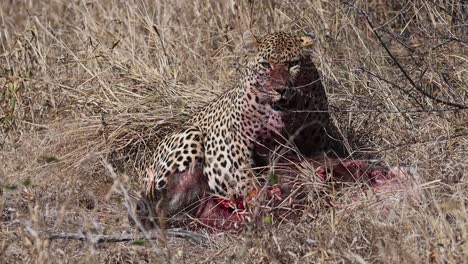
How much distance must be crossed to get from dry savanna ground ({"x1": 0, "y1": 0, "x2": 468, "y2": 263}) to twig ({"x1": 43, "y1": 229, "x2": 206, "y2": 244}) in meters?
0.04

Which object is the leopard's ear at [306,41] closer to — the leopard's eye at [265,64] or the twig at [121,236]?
the leopard's eye at [265,64]

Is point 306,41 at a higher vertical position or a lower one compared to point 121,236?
higher

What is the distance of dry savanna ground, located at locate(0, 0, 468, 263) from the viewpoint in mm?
4715

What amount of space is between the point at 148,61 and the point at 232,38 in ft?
2.09

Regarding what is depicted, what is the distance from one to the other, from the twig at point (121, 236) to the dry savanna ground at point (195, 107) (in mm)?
42

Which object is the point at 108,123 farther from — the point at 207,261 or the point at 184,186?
the point at 207,261

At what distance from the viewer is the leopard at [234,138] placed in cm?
613

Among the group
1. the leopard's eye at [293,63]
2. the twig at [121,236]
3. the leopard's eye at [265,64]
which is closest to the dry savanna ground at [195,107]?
the twig at [121,236]

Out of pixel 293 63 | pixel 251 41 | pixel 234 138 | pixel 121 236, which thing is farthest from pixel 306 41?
pixel 121 236

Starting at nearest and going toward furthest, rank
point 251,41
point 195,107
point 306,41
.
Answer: point 306,41, point 251,41, point 195,107

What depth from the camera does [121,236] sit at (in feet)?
16.8

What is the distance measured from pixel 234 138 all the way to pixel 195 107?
3.12 ft

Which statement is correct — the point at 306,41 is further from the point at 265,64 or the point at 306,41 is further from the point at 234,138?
the point at 234,138

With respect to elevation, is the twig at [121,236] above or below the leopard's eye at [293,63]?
below
